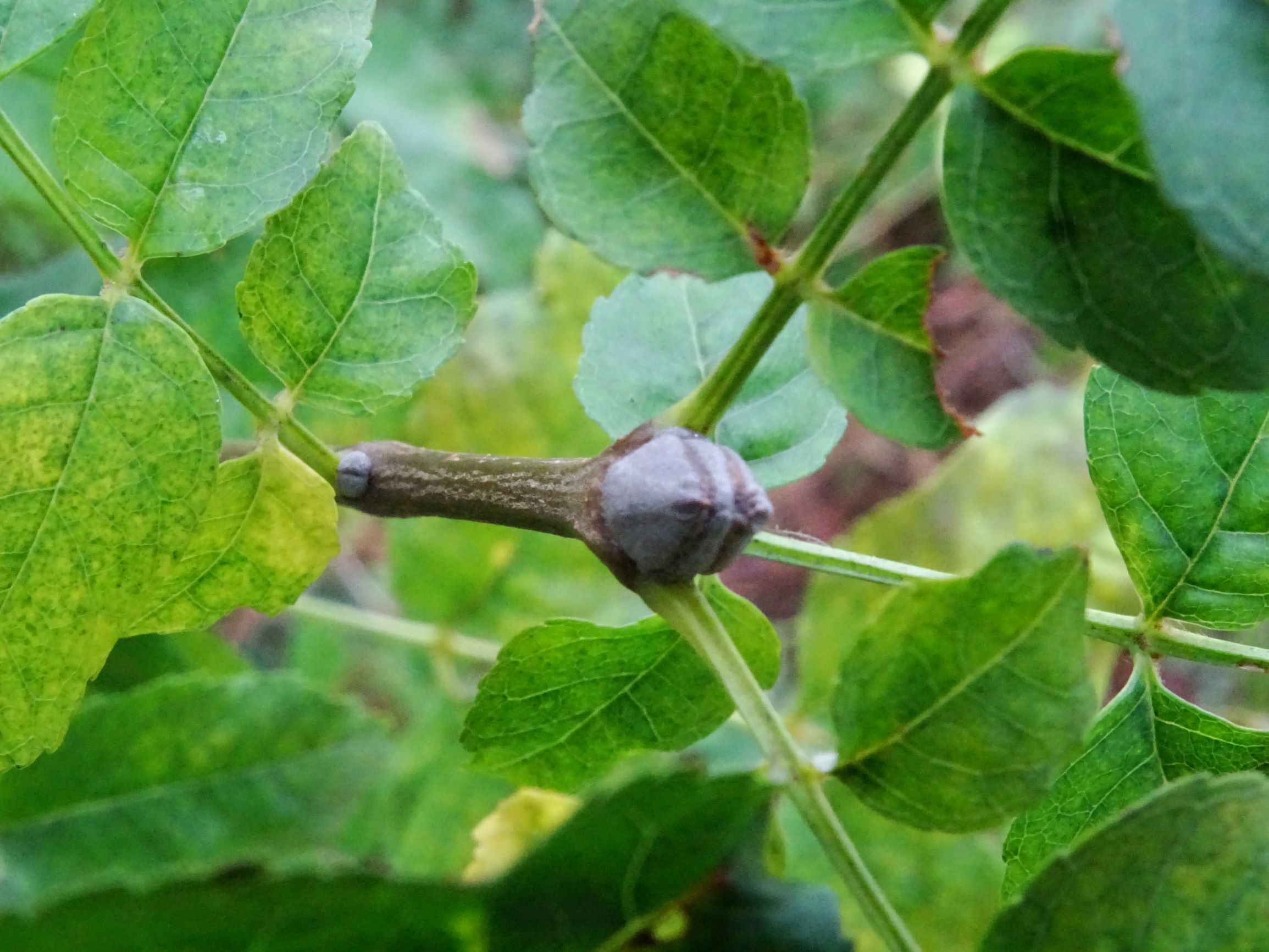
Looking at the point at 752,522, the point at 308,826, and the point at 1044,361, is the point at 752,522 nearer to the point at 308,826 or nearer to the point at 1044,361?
the point at 308,826

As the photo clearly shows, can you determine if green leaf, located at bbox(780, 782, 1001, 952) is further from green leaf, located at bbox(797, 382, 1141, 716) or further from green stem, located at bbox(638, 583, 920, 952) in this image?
green stem, located at bbox(638, 583, 920, 952)

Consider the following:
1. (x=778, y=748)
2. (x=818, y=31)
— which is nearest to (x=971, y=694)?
(x=778, y=748)

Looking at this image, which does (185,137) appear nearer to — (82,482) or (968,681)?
(82,482)

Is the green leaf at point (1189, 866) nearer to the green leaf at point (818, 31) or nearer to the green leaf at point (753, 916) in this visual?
the green leaf at point (753, 916)

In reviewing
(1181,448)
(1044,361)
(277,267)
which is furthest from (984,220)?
(1044,361)

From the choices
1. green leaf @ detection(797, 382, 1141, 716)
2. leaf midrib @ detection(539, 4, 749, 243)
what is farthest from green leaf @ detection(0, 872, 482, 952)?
green leaf @ detection(797, 382, 1141, 716)
